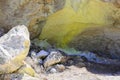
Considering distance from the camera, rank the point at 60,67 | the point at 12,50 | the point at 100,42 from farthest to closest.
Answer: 1. the point at 100,42
2. the point at 60,67
3. the point at 12,50

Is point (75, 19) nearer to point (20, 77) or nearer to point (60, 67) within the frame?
point (60, 67)

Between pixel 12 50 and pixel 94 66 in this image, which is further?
pixel 94 66

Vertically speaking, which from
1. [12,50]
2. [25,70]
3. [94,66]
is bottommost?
[94,66]

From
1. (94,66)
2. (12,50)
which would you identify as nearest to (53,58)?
(94,66)

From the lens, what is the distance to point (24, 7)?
76.8 inches

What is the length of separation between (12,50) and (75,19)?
701mm

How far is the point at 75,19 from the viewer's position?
205 centimetres

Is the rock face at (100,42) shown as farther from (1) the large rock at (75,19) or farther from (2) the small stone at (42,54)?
(2) the small stone at (42,54)

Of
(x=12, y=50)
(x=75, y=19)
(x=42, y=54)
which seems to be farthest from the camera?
(x=75, y=19)

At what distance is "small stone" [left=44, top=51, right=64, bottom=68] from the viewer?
1841 millimetres

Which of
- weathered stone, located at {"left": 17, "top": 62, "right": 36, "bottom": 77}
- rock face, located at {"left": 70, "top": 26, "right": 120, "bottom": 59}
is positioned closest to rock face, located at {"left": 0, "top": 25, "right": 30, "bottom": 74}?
weathered stone, located at {"left": 17, "top": 62, "right": 36, "bottom": 77}

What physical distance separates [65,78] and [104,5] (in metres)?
0.64

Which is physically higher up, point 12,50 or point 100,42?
point 12,50

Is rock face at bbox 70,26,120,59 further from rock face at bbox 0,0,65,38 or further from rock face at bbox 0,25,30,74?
rock face at bbox 0,25,30,74
